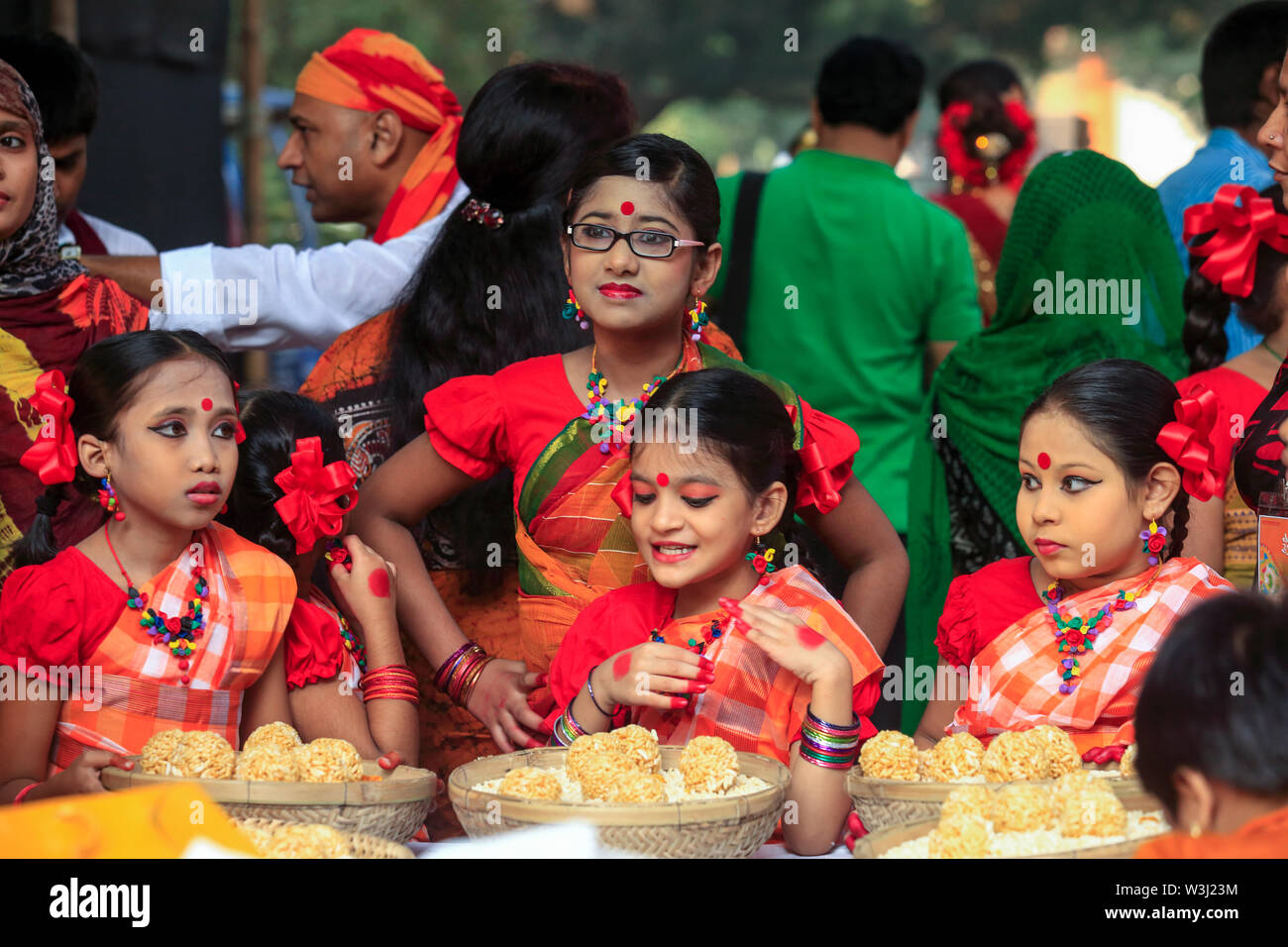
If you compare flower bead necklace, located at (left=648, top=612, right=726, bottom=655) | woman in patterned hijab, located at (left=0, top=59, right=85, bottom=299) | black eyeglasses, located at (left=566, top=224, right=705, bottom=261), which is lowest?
flower bead necklace, located at (left=648, top=612, right=726, bottom=655)

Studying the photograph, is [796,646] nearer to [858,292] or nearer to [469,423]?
[469,423]

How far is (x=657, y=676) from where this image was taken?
89.3 inches

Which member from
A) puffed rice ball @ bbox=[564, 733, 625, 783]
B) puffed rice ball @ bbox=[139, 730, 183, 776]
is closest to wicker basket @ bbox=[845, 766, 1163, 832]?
puffed rice ball @ bbox=[564, 733, 625, 783]

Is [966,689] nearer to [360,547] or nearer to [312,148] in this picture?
[360,547]

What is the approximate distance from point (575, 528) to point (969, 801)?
3.34 feet

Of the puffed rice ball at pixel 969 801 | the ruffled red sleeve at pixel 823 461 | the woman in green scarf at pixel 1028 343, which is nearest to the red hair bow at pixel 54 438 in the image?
the ruffled red sleeve at pixel 823 461

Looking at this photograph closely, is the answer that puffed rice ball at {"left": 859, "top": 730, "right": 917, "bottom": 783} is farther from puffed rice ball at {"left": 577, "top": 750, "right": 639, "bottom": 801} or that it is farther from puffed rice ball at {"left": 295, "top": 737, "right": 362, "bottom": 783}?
puffed rice ball at {"left": 295, "top": 737, "right": 362, "bottom": 783}

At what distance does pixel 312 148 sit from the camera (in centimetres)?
374

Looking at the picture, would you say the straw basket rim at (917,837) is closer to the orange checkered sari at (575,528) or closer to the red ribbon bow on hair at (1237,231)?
the orange checkered sari at (575,528)

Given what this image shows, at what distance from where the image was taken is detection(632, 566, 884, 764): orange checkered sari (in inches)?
93.9

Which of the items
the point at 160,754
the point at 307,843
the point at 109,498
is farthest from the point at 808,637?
the point at 109,498

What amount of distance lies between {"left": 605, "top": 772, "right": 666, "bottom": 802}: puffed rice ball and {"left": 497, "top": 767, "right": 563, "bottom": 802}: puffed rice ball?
0.08 metres

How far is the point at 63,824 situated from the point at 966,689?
1.54m
